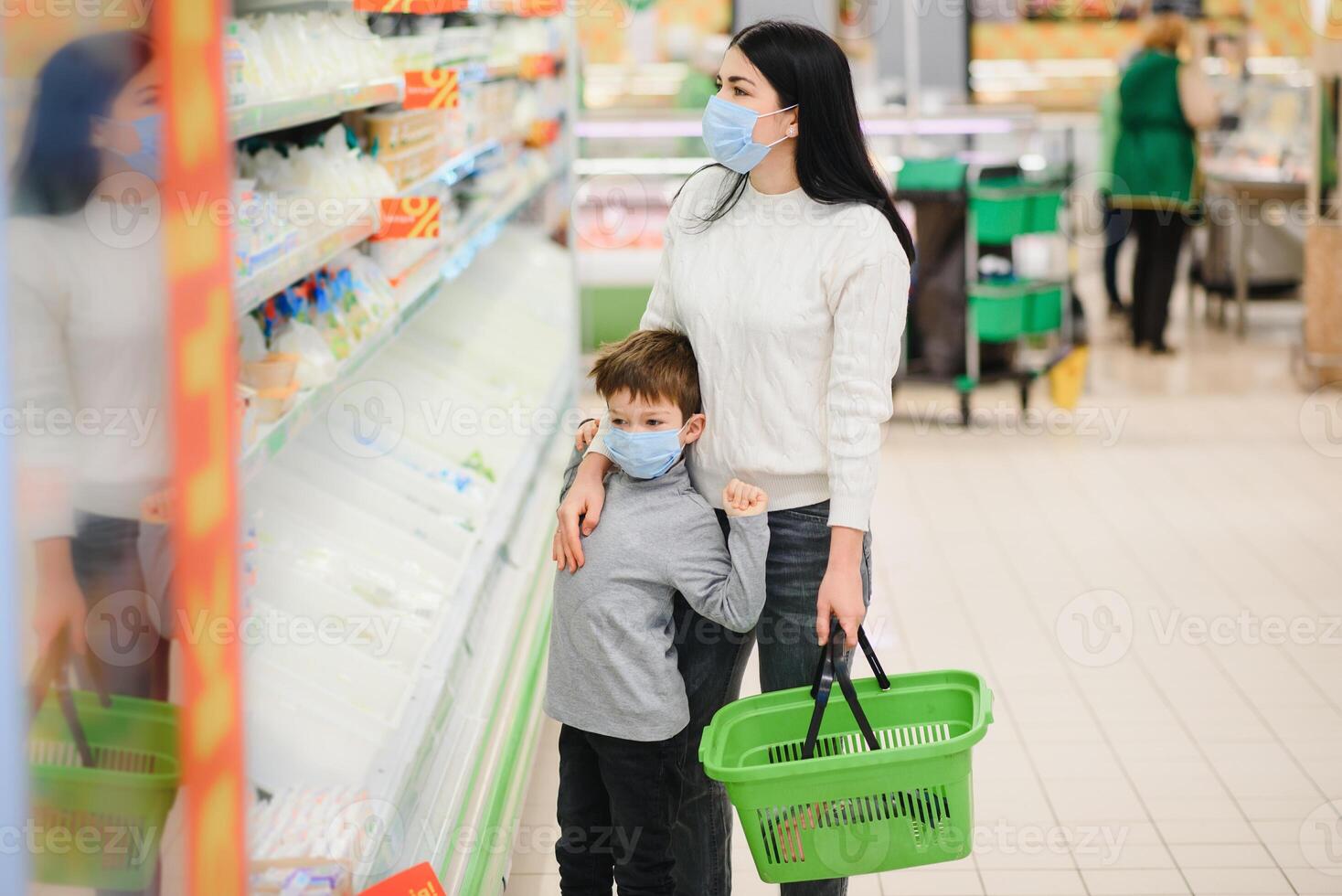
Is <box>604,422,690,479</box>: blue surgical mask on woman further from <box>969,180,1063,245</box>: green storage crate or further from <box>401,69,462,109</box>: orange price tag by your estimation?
<box>969,180,1063,245</box>: green storage crate

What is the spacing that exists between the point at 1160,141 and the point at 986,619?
4730 millimetres

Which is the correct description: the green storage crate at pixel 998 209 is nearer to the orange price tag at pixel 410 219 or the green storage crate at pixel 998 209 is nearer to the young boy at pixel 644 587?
the orange price tag at pixel 410 219

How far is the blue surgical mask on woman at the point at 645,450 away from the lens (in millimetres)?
2314

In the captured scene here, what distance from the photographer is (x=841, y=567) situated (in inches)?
88.4

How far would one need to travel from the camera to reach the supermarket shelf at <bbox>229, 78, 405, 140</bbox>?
7.34 feet

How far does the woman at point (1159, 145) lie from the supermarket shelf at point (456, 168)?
181 inches

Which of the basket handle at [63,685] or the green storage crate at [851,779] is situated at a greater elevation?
the basket handle at [63,685]

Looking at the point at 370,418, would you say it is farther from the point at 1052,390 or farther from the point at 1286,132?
the point at 1286,132

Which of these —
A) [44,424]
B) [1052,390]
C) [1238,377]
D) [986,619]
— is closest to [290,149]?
[44,424]

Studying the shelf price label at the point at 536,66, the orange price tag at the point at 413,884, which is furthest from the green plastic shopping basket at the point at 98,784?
the shelf price label at the point at 536,66

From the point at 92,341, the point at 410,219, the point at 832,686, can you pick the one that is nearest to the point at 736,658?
the point at 832,686

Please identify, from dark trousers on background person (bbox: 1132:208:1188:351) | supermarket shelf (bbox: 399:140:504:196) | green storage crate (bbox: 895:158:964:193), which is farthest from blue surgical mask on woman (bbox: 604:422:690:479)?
dark trousers on background person (bbox: 1132:208:1188:351)

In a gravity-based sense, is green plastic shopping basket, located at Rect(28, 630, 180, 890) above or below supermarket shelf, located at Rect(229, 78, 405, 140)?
below

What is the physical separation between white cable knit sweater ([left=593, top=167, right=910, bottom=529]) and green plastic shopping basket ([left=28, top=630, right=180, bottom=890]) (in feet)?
3.84
